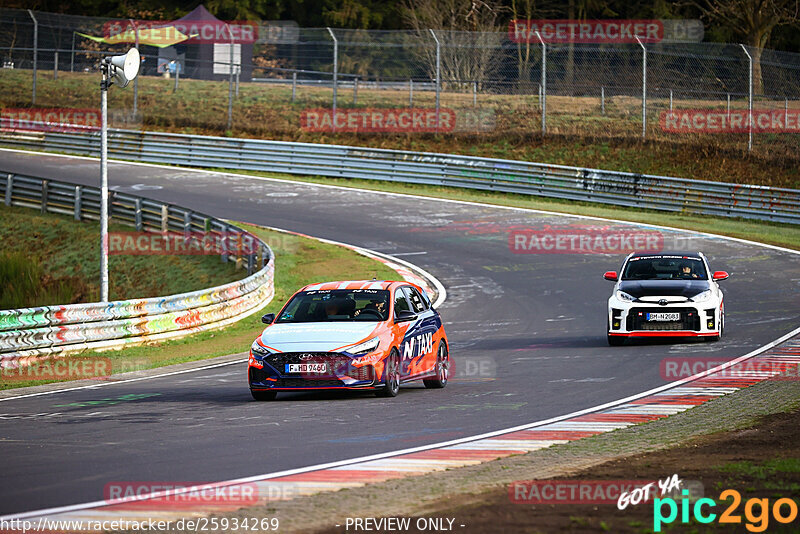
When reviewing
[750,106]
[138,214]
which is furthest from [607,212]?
[138,214]

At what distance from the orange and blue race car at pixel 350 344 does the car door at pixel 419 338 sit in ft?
0.04

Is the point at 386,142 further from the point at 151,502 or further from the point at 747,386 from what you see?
the point at 151,502

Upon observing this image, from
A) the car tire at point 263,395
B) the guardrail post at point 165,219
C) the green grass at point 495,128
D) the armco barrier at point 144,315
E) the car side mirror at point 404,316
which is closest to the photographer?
the car tire at point 263,395

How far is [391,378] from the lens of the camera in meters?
13.1

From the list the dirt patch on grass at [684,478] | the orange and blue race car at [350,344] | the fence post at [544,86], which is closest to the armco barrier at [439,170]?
the fence post at [544,86]

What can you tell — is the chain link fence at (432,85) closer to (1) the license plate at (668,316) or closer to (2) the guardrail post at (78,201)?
(2) the guardrail post at (78,201)

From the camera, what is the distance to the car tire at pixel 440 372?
14.4 metres

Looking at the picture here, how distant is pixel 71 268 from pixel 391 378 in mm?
20093

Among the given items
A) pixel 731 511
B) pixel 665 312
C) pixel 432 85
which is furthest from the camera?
pixel 432 85

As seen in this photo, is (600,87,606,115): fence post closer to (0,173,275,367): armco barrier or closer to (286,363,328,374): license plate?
(0,173,275,367): armco barrier

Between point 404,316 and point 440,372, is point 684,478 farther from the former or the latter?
point 440,372

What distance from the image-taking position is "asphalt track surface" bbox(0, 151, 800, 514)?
9.23m

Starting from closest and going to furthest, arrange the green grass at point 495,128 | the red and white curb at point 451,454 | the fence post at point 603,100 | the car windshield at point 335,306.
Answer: the red and white curb at point 451,454
the car windshield at point 335,306
the green grass at point 495,128
the fence post at point 603,100

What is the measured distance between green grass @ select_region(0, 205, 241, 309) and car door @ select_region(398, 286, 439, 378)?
12.9 metres
